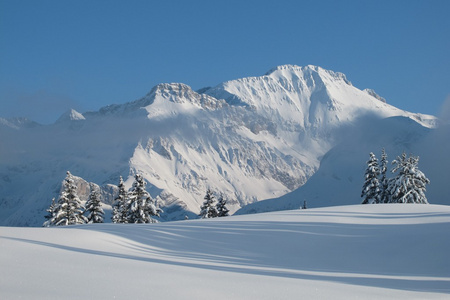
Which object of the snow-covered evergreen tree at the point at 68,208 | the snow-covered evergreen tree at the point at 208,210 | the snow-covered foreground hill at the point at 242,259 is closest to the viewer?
the snow-covered foreground hill at the point at 242,259

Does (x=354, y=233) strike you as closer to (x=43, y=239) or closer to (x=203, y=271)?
(x=203, y=271)

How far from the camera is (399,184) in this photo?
43125 mm

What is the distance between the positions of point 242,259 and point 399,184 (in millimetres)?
32125

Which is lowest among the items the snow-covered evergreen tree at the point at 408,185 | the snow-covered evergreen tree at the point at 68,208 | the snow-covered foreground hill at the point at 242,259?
the snow-covered foreground hill at the point at 242,259

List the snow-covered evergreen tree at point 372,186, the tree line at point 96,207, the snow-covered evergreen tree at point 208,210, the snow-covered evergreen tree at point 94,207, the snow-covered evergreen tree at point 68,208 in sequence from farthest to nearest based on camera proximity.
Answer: the snow-covered evergreen tree at point 208,210 → the snow-covered evergreen tree at point 372,186 → the snow-covered evergreen tree at point 94,207 → the tree line at point 96,207 → the snow-covered evergreen tree at point 68,208

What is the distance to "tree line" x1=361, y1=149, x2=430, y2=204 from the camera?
43.0 m

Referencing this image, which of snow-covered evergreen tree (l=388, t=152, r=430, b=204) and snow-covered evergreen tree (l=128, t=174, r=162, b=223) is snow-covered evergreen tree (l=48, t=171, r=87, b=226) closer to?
snow-covered evergreen tree (l=128, t=174, r=162, b=223)

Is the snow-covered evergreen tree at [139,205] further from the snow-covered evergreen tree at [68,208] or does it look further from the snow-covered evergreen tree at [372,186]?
the snow-covered evergreen tree at [372,186]

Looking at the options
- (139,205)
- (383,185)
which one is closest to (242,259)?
(139,205)

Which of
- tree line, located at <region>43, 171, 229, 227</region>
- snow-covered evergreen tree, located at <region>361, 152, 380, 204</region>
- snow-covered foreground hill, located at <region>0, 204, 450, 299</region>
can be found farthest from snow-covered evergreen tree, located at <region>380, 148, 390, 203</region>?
tree line, located at <region>43, 171, 229, 227</region>

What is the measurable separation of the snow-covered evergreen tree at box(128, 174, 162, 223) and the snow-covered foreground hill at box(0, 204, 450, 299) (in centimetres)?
1904

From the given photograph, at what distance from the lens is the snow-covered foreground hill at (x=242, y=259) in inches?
382

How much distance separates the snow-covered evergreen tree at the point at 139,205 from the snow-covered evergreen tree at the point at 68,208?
179 inches

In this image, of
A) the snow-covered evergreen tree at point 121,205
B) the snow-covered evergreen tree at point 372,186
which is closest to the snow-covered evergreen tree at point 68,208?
the snow-covered evergreen tree at point 121,205
